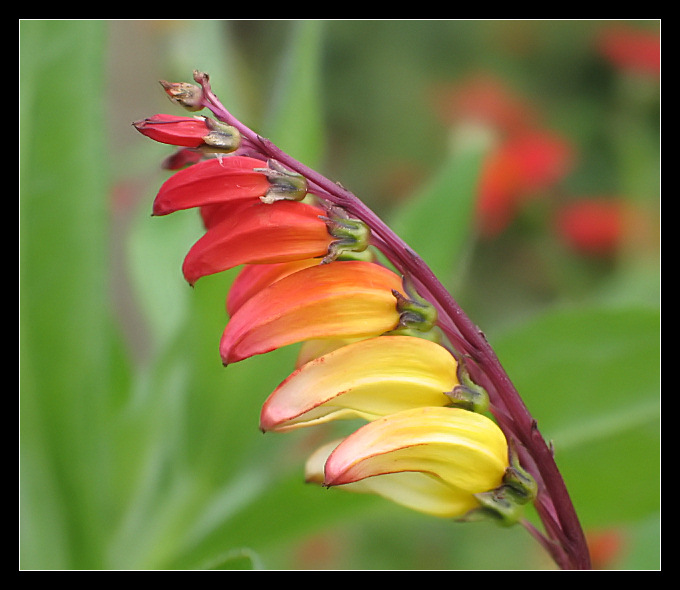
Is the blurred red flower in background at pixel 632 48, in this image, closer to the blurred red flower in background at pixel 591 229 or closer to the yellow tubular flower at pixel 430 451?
the blurred red flower in background at pixel 591 229

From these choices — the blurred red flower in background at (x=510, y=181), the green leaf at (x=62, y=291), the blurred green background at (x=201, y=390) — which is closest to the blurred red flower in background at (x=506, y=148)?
the blurred red flower in background at (x=510, y=181)

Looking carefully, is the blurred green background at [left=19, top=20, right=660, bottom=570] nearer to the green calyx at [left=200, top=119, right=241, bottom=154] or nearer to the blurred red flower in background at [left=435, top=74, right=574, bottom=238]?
the green calyx at [left=200, top=119, right=241, bottom=154]

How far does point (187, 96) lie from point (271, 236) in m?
0.06

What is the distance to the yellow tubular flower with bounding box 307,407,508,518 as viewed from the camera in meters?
0.30

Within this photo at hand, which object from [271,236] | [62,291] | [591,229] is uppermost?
[271,236]

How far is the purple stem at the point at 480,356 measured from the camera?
29cm

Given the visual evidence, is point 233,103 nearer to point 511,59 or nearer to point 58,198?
point 58,198

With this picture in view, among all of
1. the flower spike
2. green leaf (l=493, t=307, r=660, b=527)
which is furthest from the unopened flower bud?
green leaf (l=493, t=307, r=660, b=527)

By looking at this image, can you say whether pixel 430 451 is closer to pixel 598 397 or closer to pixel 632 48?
pixel 598 397

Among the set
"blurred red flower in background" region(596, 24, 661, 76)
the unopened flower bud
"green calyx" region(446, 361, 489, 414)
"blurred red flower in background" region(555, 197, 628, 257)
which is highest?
the unopened flower bud

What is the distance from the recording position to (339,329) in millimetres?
307

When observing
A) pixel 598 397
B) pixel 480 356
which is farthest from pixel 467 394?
pixel 598 397

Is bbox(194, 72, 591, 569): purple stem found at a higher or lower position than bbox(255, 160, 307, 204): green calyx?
lower

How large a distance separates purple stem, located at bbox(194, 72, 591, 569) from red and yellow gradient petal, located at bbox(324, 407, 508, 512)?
1cm
